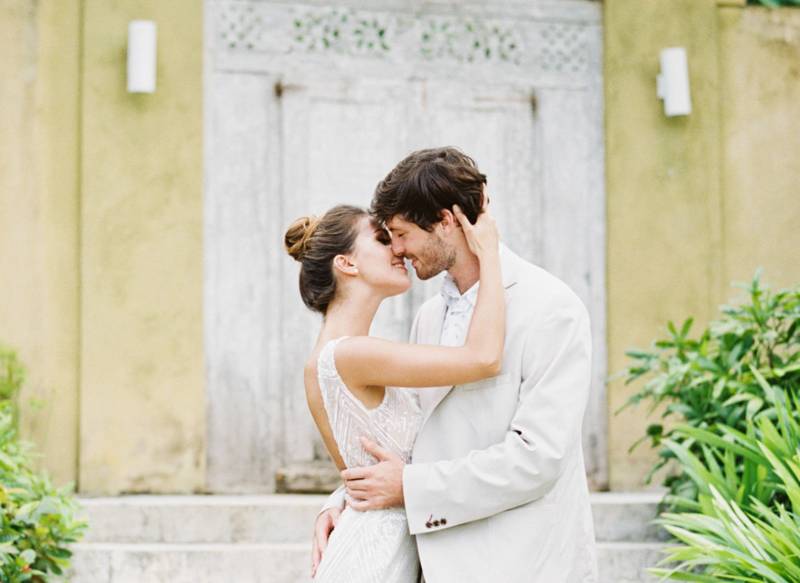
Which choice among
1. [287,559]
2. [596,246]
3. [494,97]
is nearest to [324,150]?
[494,97]

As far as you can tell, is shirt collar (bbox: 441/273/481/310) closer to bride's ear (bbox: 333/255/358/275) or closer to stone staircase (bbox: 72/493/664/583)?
bride's ear (bbox: 333/255/358/275)

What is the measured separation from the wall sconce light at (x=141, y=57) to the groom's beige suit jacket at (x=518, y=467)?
4.33 meters

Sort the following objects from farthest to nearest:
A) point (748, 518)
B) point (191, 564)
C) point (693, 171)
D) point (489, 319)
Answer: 1. point (693, 171)
2. point (191, 564)
3. point (748, 518)
4. point (489, 319)

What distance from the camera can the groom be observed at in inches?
134

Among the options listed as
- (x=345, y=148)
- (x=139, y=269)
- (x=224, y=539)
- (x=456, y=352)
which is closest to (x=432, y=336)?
(x=456, y=352)

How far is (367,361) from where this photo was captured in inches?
145

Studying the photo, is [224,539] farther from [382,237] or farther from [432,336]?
[382,237]

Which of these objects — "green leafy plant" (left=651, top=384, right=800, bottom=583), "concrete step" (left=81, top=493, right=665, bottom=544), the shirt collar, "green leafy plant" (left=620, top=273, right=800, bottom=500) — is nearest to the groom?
the shirt collar

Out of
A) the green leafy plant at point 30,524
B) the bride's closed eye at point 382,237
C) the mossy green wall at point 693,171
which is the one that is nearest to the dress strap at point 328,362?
the bride's closed eye at point 382,237

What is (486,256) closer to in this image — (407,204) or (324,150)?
(407,204)

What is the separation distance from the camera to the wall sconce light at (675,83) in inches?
319

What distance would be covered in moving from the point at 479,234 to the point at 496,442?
0.56 m

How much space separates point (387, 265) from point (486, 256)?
15.9 inches

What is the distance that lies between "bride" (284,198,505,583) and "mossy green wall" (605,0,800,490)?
4449 mm
